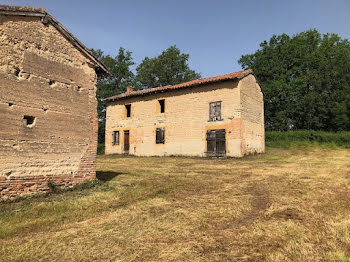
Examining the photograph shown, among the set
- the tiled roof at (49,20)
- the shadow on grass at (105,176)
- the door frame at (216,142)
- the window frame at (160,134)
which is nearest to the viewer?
the tiled roof at (49,20)

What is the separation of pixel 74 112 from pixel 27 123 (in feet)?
4.88

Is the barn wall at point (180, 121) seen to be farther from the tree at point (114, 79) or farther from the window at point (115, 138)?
the tree at point (114, 79)

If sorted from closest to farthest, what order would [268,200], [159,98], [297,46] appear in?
[268,200] < [159,98] < [297,46]

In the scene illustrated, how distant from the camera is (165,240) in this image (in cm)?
433

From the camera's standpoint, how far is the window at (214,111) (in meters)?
19.0

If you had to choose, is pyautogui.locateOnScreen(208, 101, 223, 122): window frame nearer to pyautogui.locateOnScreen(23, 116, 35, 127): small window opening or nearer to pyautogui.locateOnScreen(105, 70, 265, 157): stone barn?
pyautogui.locateOnScreen(105, 70, 265, 157): stone barn

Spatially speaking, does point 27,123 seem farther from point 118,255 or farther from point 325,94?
point 325,94

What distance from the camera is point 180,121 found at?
20.9 metres

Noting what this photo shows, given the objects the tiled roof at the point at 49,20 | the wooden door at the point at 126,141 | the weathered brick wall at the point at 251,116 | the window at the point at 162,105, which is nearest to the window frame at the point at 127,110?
the wooden door at the point at 126,141

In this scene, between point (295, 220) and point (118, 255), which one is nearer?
point (118, 255)

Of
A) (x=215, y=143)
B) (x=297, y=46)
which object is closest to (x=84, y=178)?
(x=215, y=143)

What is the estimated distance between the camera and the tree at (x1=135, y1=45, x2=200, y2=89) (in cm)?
4184

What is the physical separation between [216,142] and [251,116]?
3.51 metres

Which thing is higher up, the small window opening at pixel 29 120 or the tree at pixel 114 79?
the tree at pixel 114 79
